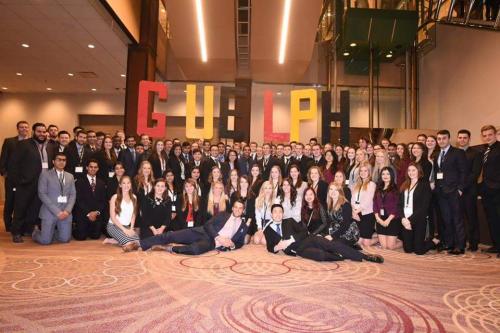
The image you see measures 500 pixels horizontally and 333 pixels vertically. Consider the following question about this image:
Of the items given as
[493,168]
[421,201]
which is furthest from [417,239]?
[493,168]

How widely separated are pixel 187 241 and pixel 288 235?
1.36 meters

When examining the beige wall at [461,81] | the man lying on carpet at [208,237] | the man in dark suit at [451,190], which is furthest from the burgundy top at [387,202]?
the beige wall at [461,81]

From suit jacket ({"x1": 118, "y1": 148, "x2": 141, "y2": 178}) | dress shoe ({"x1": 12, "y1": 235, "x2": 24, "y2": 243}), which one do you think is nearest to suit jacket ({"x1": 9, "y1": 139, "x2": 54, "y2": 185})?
dress shoe ({"x1": 12, "y1": 235, "x2": 24, "y2": 243})

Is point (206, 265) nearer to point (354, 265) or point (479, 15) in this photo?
point (354, 265)

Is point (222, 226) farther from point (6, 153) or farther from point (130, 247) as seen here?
point (6, 153)

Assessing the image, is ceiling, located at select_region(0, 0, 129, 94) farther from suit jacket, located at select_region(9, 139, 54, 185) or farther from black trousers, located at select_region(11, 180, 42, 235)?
black trousers, located at select_region(11, 180, 42, 235)

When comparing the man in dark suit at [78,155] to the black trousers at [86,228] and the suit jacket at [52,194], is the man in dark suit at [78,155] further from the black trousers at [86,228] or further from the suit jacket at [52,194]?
the black trousers at [86,228]

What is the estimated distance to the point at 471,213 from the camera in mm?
5191

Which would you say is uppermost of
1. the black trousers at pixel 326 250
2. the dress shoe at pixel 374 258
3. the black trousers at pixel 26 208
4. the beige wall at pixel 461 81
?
the beige wall at pixel 461 81

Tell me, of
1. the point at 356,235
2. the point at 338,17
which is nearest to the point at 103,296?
the point at 356,235

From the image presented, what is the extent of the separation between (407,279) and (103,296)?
9.20ft

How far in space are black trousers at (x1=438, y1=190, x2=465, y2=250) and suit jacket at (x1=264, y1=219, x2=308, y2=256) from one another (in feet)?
7.01

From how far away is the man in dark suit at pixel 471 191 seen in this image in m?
5.05

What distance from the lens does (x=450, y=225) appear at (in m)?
4.96
